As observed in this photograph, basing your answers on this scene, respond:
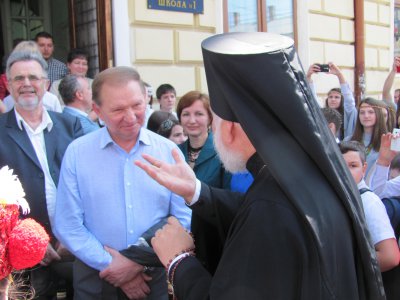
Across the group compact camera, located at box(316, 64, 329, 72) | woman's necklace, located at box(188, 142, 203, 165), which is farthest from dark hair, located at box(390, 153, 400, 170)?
compact camera, located at box(316, 64, 329, 72)

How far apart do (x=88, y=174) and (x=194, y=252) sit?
898 mm

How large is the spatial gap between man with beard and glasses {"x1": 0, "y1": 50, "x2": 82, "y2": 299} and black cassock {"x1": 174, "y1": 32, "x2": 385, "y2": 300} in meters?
1.66

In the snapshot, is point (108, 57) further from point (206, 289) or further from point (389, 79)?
point (206, 289)

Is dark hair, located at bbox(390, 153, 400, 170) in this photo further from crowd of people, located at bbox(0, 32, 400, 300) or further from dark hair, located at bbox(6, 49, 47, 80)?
dark hair, located at bbox(6, 49, 47, 80)

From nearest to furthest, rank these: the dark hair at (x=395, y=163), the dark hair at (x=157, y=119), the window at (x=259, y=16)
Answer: the dark hair at (x=395, y=163) < the dark hair at (x=157, y=119) < the window at (x=259, y=16)

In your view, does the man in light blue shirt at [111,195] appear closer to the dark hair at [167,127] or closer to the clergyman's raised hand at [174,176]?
the clergyman's raised hand at [174,176]

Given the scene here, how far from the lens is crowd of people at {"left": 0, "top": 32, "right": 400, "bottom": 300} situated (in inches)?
51.9

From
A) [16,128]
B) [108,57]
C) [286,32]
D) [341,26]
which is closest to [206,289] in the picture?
[16,128]

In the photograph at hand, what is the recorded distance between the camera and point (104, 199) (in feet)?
8.03

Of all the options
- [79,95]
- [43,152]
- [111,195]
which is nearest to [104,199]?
[111,195]

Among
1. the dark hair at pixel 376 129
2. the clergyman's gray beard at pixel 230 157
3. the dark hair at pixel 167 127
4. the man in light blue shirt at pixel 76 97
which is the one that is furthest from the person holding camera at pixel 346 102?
the clergyman's gray beard at pixel 230 157

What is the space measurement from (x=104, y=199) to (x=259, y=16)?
6292 millimetres

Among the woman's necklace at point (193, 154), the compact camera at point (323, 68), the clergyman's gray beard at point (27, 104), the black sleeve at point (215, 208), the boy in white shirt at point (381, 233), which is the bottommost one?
the boy in white shirt at point (381, 233)

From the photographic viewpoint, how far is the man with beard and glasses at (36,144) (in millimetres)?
2826
